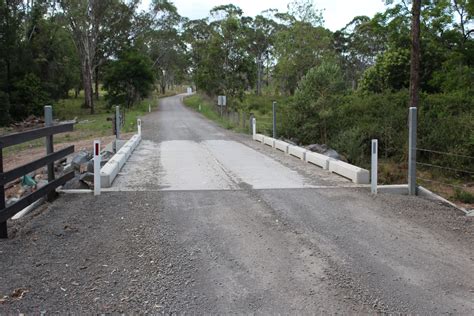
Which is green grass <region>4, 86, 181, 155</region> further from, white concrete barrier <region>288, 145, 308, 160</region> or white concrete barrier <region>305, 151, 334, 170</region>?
white concrete barrier <region>305, 151, 334, 170</region>

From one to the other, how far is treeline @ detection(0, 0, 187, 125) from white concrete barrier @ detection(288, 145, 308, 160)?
32.3 m

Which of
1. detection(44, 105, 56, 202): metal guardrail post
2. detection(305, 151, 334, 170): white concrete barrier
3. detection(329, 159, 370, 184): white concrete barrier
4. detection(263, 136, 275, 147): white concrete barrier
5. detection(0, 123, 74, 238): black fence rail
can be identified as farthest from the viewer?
detection(263, 136, 275, 147): white concrete barrier

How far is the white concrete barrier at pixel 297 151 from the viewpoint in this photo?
14.0m

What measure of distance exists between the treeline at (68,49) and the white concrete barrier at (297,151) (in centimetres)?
3233

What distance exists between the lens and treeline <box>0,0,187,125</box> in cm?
4331

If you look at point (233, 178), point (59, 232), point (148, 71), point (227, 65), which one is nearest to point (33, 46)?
point (148, 71)

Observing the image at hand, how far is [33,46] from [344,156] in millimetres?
39817

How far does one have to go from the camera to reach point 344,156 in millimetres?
16625

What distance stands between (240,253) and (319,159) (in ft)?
24.0

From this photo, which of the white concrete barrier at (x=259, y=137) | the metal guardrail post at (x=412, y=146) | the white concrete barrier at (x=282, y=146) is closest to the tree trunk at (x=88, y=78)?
the white concrete barrier at (x=259, y=137)

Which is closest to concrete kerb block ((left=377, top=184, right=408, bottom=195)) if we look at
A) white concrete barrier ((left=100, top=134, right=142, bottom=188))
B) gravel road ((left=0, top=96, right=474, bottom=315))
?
gravel road ((left=0, top=96, right=474, bottom=315))

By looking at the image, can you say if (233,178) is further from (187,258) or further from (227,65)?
(227,65)

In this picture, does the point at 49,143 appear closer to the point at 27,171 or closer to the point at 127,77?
the point at 27,171

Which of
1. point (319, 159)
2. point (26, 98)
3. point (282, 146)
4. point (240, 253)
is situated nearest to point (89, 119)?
point (26, 98)
